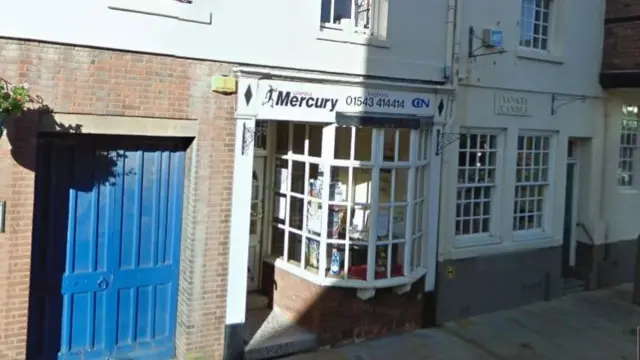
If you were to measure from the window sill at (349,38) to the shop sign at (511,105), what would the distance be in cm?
258

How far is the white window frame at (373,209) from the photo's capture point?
29.0 ft

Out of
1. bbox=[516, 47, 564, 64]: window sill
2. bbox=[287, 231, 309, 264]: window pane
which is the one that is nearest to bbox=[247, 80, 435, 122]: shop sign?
bbox=[287, 231, 309, 264]: window pane

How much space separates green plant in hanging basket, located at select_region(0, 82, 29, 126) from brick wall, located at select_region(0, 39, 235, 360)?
422mm

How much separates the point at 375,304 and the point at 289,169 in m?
2.31

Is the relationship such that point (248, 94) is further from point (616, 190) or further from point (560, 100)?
point (616, 190)

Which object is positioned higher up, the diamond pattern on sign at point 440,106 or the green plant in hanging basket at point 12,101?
the diamond pattern on sign at point 440,106

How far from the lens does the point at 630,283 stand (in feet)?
44.7

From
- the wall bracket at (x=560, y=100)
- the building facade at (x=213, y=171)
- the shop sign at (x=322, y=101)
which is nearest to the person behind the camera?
the building facade at (x=213, y=171)

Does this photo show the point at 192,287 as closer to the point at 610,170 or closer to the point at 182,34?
the point at 182,34

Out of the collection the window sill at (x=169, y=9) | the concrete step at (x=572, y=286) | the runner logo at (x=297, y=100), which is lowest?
the concrete step at (x=572, y=286)

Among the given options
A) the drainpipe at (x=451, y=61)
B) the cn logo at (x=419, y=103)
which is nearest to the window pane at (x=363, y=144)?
the cn logo at (x=419, y=103)

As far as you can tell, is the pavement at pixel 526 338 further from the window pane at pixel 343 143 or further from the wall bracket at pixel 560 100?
the wall bracket at pixel 560 100

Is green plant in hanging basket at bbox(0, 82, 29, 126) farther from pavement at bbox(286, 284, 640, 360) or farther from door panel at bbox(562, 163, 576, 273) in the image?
door panel at bbox(562, 163, 576, 273)

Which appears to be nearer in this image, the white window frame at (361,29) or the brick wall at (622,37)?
the white window frame at (361,29)
